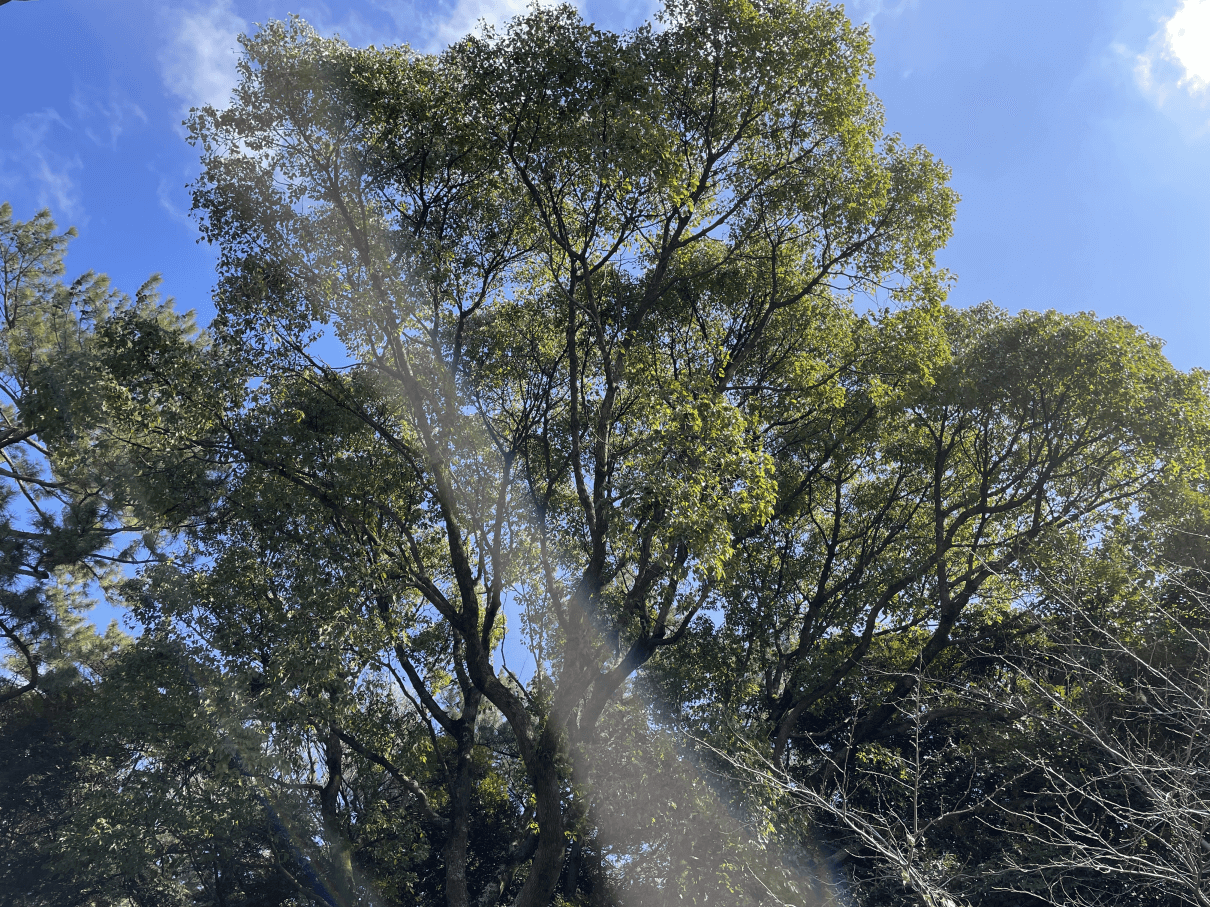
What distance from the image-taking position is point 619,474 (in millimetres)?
10078

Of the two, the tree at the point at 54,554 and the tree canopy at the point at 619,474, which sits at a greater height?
the tree at the point at 54,554

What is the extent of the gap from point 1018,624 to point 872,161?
7.64m

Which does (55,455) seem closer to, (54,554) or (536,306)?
(54,554)

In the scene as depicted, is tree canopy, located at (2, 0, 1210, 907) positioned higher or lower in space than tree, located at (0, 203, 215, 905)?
lower

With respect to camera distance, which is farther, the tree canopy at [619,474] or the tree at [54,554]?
the tree at [54,554]

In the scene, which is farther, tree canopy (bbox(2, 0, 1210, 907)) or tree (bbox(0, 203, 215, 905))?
tree (bbox(0, 203, 215, 905))

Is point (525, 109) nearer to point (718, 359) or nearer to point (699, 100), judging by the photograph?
point (699, 100)

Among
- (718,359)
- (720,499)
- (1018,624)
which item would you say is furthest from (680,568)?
(1018,624)

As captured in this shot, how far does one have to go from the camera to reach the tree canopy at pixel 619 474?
8.49 meters

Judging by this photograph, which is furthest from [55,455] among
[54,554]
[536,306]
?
[536,306]

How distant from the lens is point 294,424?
9.45 meters

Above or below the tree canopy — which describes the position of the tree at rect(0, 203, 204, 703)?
above

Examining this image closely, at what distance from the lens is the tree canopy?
8492 millimetres

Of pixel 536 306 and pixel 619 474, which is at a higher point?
pixel 536 306
